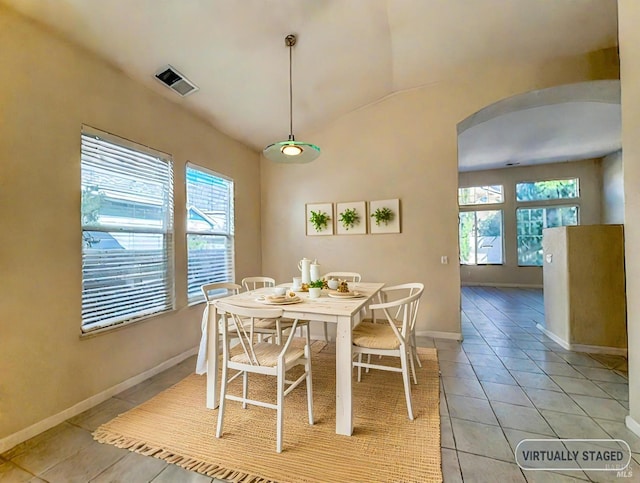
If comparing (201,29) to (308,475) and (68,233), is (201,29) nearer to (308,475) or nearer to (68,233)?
(68,233)

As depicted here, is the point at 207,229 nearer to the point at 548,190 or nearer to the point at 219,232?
the point at 219,232

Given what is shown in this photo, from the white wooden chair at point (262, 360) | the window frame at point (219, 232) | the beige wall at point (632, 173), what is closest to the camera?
the white wooden chair at point (262, 360)

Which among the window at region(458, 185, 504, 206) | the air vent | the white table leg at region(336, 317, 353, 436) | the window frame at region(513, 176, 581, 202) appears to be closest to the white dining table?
the white table leg at region(336, 317, 353, 436)

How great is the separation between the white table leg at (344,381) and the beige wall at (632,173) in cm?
189

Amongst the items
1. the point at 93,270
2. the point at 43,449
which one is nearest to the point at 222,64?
the point at 93,270

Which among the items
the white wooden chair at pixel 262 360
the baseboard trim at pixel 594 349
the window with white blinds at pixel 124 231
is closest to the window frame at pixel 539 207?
the baseboard trim at pixel 594 349

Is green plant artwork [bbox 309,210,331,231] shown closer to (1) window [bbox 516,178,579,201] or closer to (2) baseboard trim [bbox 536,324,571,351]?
(2) baseboard trim [bbox 536,324,571,351]

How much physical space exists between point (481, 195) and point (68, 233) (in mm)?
9091

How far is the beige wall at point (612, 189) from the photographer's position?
21.6 ft

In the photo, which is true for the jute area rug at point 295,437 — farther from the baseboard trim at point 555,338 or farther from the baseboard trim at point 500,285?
the baseboard trim at point 500,285

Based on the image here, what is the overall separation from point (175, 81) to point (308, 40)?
1390 mm

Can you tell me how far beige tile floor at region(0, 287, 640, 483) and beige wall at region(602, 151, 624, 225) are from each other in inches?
217

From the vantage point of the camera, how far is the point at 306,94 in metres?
3.62

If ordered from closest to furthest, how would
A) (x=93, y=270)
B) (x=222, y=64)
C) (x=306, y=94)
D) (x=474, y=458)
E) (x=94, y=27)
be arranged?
(x=474, y=458) → (x=94, y=27) → (x=93, y=270) → (x=222, y=64) → (x=306, y=94)
